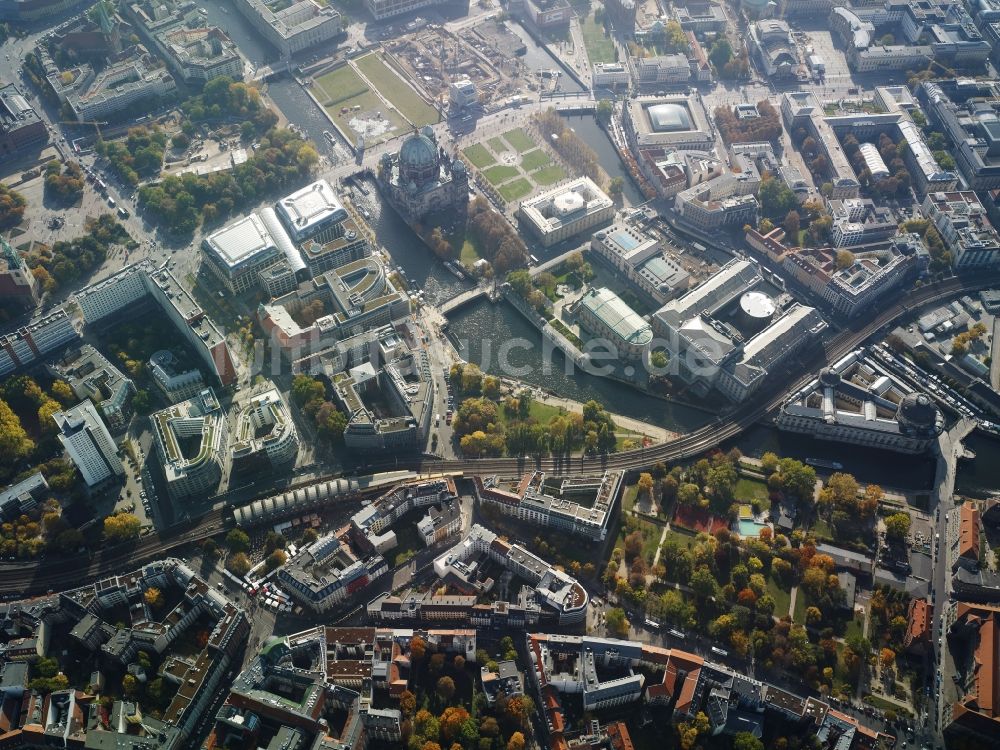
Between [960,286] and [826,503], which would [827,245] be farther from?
[826,503]

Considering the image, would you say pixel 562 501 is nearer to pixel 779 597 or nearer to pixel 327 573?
pixel 779 597

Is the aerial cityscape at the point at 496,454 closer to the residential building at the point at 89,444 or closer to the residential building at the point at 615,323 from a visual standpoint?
the residential building at the point at 89,444

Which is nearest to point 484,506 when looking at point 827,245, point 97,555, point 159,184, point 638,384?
point 638,384

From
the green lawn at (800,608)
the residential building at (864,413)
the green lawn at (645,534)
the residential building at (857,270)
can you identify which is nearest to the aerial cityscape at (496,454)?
the green lawn at (800,608)

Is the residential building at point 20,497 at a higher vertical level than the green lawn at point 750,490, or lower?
higher

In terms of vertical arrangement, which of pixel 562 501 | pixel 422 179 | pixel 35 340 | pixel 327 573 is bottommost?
pixel 327 573

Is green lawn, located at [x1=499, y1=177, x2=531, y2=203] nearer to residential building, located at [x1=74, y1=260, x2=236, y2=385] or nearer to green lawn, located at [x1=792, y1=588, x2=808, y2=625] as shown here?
residential building, located at [x1=74, y1=260, x2=236, y2=385]

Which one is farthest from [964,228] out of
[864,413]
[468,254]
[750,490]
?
[468,254]
